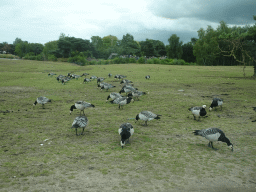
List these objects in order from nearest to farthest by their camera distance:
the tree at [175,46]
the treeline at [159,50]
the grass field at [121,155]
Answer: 1. the grass field at [121,155]
2. the treeline at [159,50]
3. the tree at [175,46]

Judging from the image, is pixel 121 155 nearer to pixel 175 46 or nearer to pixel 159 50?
pixel 175 46

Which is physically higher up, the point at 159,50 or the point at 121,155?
the point at 159,50

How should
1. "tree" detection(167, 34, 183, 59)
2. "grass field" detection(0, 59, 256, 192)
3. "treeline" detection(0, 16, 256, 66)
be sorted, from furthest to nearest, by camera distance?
1. "tree" detection(167, 34, 183, 59)
2. "treeline" detection(0, 16, 256, 66)
3. "grass field" detection(0, 59, 256, 192)

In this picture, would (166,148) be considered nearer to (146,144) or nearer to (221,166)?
(146,144)

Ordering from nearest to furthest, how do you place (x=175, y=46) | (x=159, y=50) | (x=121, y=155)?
1. (x=121, y=155)
2. (x=175, y=46)
3. (x=159, y=50)

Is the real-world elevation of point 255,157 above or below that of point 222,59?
below

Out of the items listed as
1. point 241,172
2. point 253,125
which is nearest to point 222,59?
point 253,125

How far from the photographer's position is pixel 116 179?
5.91m

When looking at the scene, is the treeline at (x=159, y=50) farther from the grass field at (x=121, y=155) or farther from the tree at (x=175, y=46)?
the grass field at (x=121, y=155)

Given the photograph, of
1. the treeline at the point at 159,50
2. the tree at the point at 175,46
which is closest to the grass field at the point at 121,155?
the treeline at the point at 159,50

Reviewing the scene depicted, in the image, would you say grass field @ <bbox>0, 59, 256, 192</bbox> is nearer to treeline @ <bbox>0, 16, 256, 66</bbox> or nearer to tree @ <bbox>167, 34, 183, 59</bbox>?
treeline @ <bbox>0, 16, 256, 66</bbox>

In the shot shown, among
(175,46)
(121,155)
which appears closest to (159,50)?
(175,46)

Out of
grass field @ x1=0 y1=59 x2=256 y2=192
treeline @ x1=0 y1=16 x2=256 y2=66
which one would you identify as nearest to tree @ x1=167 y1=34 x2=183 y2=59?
treeline @ x1=0 y1=16 x2=256 y2=66

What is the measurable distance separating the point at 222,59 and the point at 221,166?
9204 centimetres
